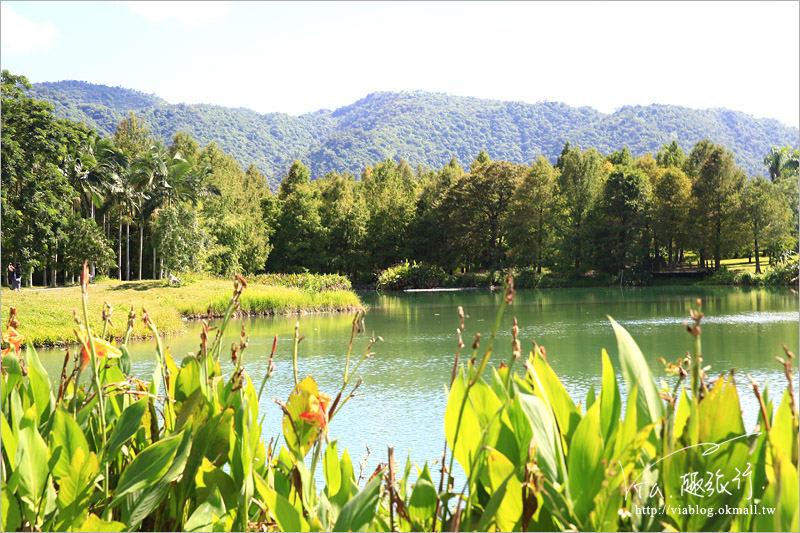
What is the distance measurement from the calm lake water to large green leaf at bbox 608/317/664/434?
219cm

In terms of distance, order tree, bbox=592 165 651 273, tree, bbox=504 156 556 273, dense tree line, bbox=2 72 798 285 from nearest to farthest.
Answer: dense tree line, bbox=2 72 798 285
tree, bbox=592 165 651 273
tree, bbox=504 156 556 273

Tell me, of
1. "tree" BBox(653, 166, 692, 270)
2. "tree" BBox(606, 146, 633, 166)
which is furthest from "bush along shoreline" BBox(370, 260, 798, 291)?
"tree" BBox(606, 146, 633, 166)

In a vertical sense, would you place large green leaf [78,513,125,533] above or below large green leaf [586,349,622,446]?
below

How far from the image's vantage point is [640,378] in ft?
3.14

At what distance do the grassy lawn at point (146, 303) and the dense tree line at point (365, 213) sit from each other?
243cm

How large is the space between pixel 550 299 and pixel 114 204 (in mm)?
17041

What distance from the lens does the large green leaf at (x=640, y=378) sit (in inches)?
36.3

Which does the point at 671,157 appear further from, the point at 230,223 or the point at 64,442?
the point at 64,442

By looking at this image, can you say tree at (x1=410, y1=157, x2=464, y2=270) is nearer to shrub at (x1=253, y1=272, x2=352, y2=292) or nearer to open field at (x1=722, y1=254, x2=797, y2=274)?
shrub at (x1=253, y1=272, x2=352, y2=292)

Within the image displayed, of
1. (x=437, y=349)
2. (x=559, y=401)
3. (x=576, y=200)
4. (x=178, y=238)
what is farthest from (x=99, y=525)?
(x=576, y=200)

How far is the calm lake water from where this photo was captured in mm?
5750

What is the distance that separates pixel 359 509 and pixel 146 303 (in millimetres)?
18058

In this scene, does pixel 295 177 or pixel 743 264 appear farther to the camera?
pixel 295 177

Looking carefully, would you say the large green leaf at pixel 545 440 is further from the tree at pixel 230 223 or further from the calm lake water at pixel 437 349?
the tree at pixel 230 223
